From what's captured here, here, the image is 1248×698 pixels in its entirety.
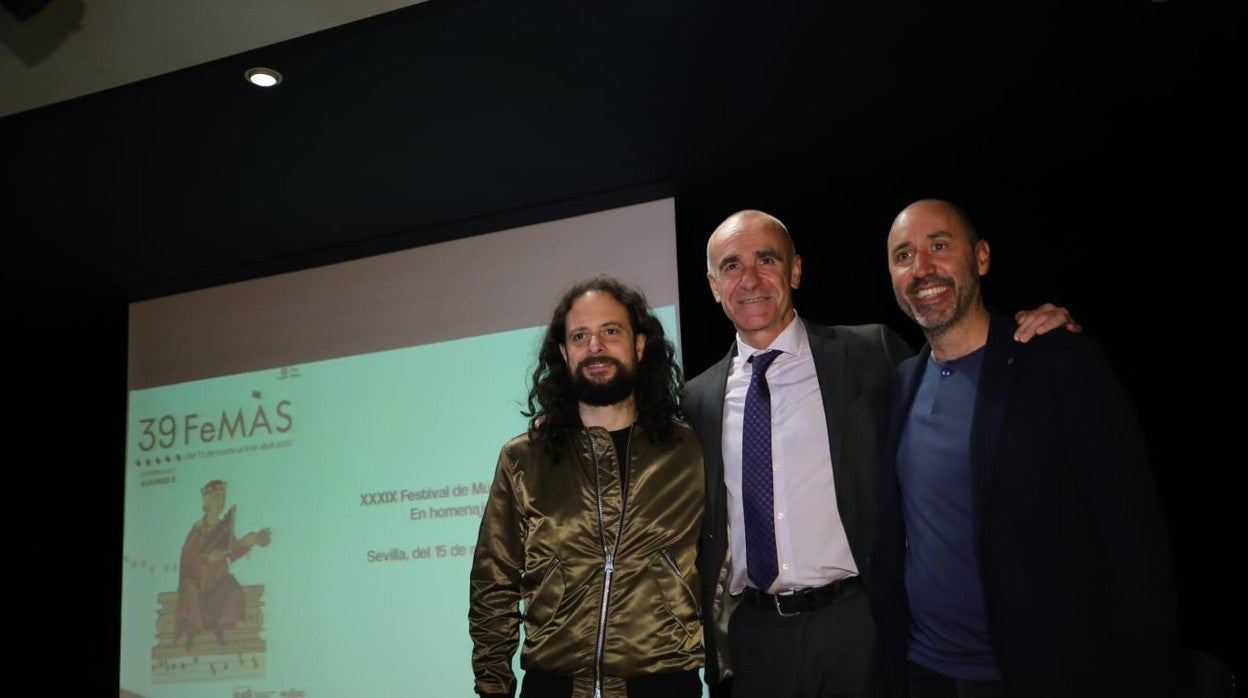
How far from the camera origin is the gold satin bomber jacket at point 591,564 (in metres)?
2.24

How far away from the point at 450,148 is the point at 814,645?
2729mm

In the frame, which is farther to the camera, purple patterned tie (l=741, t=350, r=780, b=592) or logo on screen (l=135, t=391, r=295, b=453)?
logo on screen (l=135, t=391, r=295, b=453)

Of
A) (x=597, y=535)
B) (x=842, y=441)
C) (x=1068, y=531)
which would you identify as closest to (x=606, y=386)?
(x=597, y=535)

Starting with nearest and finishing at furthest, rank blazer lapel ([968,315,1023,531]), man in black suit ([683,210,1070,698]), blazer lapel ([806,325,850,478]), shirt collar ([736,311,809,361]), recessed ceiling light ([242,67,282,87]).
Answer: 1. blazer lapel ([968,315,1023,531])
2. man in black suit ([683,210,1070,698])
3. blazer lapel ([806,325,850,478])
4. shirt collar ([736,311,809,361])
5. recessed ceiling light ([242,67,282,87])

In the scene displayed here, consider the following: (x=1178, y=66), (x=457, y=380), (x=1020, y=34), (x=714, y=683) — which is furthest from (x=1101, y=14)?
(x=457, y=380)

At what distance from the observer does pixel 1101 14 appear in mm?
3199

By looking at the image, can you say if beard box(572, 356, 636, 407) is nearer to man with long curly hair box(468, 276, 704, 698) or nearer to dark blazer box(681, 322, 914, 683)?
man with long curly hair box(468, 276, 704, 698)

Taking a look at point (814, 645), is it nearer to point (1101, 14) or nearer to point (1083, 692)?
point (1083, 692)

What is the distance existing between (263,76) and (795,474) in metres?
2.39

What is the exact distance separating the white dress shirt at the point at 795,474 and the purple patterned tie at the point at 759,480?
0.7 inches

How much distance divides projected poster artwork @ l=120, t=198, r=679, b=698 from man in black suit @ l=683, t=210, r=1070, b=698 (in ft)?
5.56

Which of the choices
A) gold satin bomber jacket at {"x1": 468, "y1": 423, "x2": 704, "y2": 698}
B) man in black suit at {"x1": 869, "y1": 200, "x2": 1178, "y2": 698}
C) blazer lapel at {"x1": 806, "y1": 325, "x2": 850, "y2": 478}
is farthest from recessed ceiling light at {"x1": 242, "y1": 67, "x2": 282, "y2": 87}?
man in black suit at {"x1": 869, "y1": 200, "x2": 1178, "y2": 698}

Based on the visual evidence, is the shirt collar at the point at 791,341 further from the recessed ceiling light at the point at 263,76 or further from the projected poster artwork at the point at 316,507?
the recessed ceiling light at the point at 263,76

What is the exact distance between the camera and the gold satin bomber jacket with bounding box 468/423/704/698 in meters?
2.24
